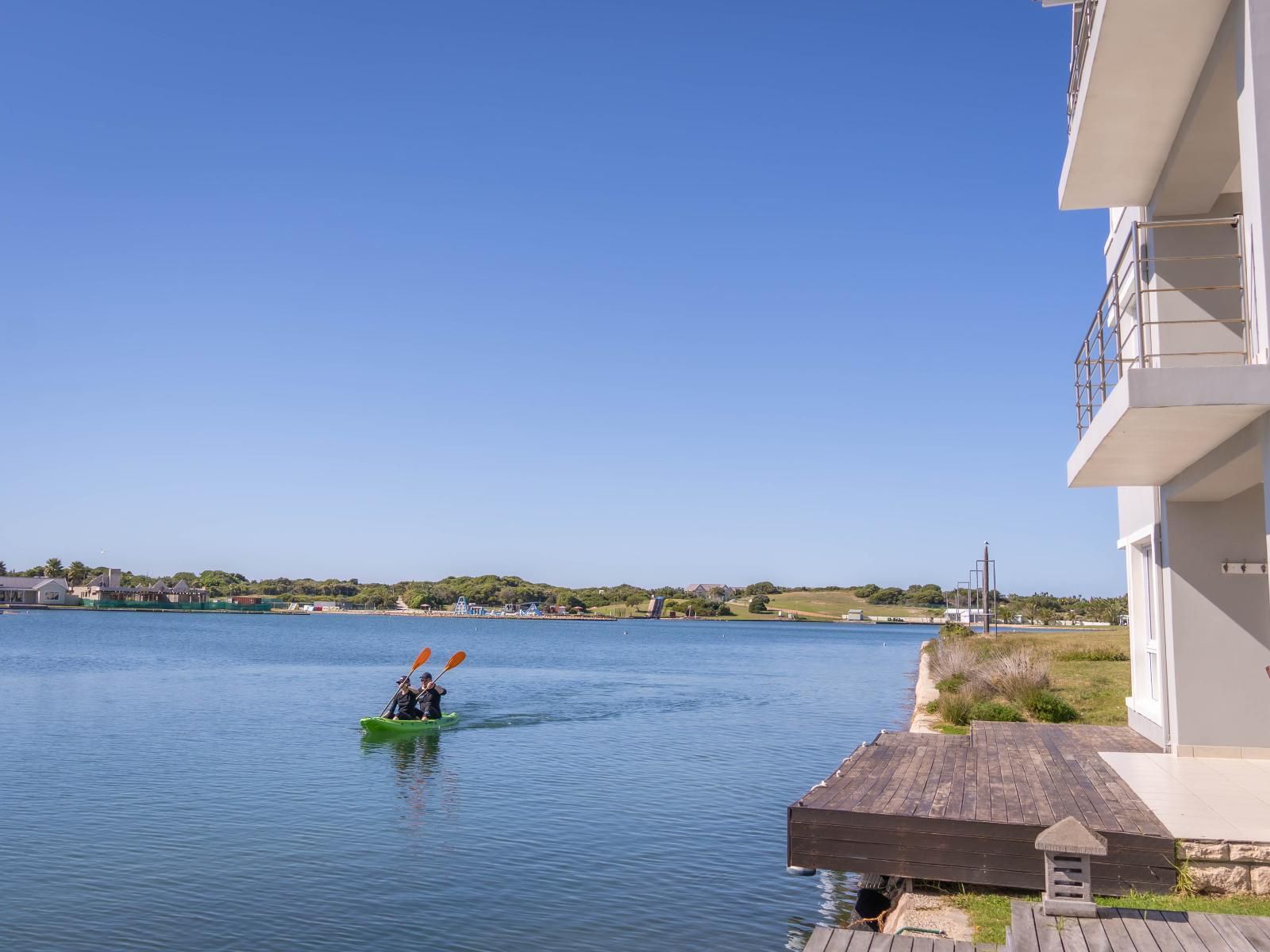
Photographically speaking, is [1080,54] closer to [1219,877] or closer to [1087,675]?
[1219,877]

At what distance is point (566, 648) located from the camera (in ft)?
250

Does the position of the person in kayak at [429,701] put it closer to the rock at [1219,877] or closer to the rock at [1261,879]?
the rock at [1219,877]

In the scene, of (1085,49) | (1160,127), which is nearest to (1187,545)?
(1160,127)

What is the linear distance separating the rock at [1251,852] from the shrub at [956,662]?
17193 mm

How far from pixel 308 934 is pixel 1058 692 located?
60.7ft

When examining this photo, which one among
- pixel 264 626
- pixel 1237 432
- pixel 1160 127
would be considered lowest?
pixel 264 626

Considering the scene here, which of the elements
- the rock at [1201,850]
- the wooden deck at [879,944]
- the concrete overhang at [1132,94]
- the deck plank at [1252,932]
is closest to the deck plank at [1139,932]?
the deck plank at [1252,932]

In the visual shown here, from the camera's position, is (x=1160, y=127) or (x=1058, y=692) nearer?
(x=1160, y=127)

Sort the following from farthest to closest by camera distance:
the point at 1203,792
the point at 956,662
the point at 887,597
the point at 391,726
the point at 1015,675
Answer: the point at 887,597, the point at 956,662, the point at 391,726, the point at 1015,675, the point at 1203,792

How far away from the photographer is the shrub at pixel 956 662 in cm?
2608

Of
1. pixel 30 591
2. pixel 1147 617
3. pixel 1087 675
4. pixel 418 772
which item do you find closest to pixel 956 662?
pixel 1087 675

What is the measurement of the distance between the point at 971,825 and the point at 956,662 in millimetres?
21110

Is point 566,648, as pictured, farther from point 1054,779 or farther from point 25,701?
point 1054,779

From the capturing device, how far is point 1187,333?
398 inches
